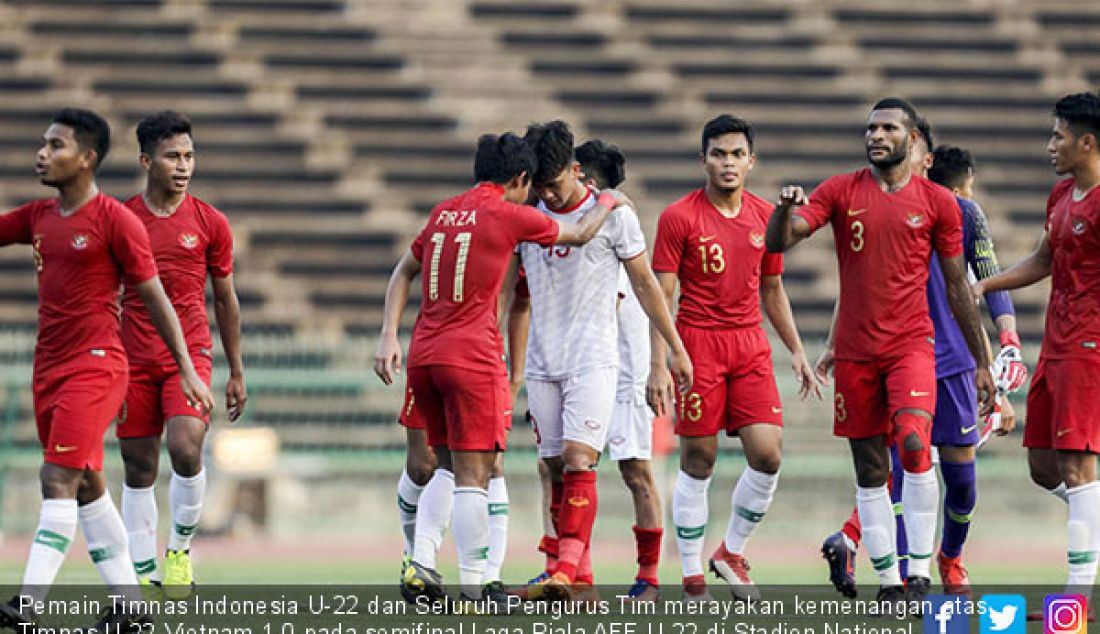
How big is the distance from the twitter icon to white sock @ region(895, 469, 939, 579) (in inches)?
14.2

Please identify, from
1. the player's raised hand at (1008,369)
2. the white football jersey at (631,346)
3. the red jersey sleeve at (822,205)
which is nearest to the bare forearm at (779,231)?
the red jersey sleeve at (822,205)

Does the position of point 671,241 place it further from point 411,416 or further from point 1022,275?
point 1022,275

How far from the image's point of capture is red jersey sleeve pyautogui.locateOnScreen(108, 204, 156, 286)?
28.0 feet

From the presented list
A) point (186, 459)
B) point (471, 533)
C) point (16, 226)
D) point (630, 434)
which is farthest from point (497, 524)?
point (16, 226)

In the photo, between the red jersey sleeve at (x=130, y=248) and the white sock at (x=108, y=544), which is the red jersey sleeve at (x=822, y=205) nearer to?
the red jersey sleeve at (x=130, y=248)

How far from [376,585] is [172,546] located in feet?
6.75

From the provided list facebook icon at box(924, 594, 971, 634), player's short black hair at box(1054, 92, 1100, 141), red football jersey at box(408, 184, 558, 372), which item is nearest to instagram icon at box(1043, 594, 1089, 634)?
facebook icon at box(924, 594, 971, 634)

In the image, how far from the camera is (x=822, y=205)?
9.90 metres

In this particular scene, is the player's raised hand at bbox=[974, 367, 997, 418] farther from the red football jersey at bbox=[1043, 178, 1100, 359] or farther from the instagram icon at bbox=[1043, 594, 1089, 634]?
the instagram icon at bbox=[1043, 594, 1089, 634]

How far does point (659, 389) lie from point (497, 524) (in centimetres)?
127

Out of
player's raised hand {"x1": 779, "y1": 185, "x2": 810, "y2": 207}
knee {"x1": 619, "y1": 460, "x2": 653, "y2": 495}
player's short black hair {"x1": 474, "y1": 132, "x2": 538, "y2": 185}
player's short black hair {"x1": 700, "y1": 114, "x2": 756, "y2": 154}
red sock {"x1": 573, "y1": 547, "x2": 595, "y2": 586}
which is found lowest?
red sock {"x1": 573, "y1": 547, "x2": 595, "y2": 586}

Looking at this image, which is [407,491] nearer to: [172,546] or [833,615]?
[172,546]

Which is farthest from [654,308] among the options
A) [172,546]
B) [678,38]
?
[678,38]

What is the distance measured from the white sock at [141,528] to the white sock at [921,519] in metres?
4.01
